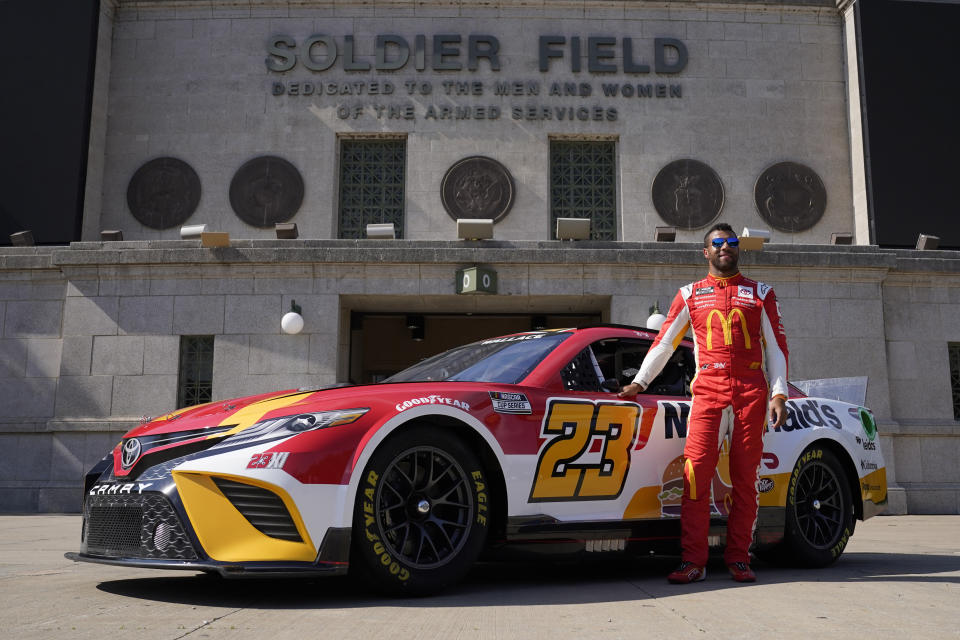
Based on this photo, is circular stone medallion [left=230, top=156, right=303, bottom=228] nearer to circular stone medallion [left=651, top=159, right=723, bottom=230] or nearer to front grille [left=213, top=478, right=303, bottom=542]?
circular stone medallion [left=651, top=159, right=723, bottom=230]

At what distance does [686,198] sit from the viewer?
16609 millimetres

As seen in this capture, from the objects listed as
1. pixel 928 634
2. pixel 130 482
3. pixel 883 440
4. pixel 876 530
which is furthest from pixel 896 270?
pixel 130 482

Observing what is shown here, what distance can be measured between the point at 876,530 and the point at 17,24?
17.0 m

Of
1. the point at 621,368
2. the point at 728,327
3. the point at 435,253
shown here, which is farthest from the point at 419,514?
the point at 435,253

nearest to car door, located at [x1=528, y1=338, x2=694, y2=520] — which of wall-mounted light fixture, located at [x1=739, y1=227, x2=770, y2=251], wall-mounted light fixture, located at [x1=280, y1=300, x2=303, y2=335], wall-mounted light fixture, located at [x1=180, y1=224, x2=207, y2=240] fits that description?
wall-mounted light fixture, located at [x1=280, y1=300, x2=303, y2=335]

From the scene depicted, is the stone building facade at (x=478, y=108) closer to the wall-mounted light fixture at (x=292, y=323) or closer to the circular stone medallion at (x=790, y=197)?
the circular stone medallion at (x=790, y=197)

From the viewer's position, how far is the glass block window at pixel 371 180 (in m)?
16.7

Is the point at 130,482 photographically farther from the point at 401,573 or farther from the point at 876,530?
the point at 876,530

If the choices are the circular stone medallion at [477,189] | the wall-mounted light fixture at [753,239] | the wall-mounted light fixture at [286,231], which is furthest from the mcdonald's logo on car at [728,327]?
the circular stone medallion at [477,189]

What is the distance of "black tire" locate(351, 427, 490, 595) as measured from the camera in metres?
3.93

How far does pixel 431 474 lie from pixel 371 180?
43.8 feet

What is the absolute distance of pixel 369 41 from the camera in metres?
17.1

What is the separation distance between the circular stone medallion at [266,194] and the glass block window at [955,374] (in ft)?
37.9

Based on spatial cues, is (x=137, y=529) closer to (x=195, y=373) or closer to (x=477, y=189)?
(x=195, y=373)
